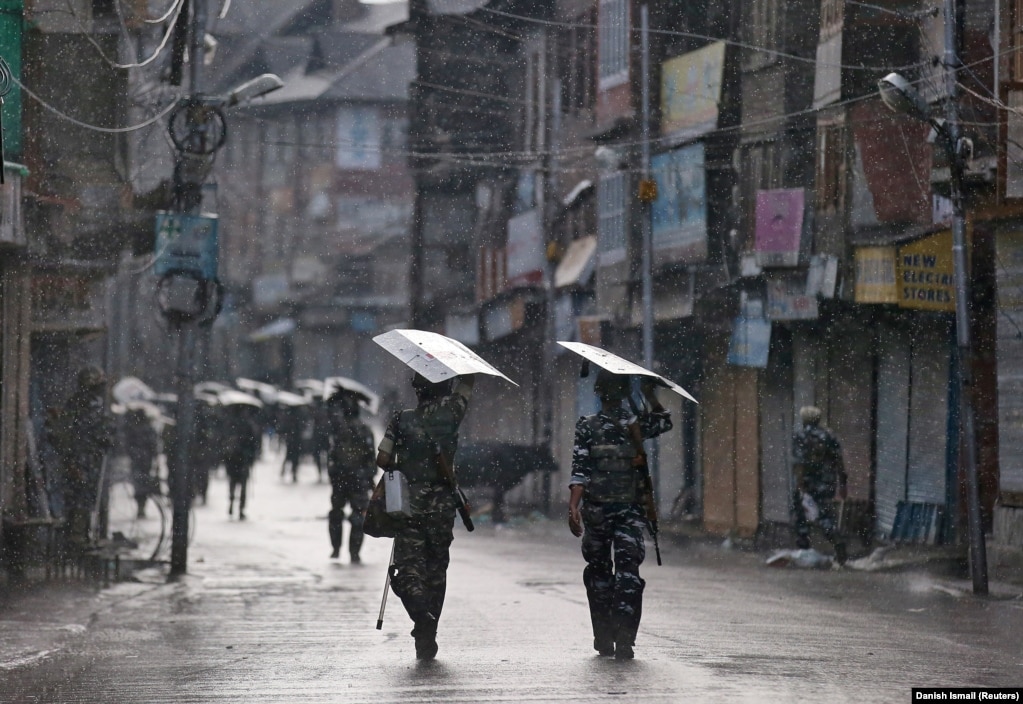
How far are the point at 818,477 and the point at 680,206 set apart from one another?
8.80 meters

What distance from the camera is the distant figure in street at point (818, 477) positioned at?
2008 centimetres

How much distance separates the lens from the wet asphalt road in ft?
30.1

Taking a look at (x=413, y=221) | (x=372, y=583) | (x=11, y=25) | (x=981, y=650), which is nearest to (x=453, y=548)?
(x=372, y=583)

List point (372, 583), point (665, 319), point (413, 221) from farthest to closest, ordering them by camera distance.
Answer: point (413, 221) → point (665, 319) → point (372, 583)

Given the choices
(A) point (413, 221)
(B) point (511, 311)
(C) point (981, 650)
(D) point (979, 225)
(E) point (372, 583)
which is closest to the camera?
(C) point (981, 650)

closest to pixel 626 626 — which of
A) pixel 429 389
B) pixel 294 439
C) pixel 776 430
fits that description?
pixel 429 389

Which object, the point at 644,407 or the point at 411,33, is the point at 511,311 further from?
the point at 644,407

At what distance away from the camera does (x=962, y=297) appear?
17.0 m

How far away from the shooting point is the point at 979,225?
20.0 meters

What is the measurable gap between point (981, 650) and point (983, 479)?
29.8 feet

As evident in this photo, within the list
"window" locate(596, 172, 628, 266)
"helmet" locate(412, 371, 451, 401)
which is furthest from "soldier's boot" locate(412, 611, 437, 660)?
"window" locate(596, 172, 628, 266)

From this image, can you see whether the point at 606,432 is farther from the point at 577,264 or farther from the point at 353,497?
the point at 577,264

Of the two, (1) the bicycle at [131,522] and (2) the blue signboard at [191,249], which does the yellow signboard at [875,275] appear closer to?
(2) the blue signboard at [191,249]

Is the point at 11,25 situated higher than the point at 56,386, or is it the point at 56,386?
the point at 11,25
